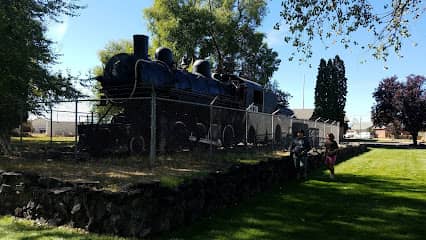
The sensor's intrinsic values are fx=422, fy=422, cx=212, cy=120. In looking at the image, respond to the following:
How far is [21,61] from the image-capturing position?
14281 mm

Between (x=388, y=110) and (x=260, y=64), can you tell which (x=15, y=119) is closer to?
(x=260, y=64)

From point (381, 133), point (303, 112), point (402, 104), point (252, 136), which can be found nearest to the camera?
point (252, 136)

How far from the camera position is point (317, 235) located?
7.24 m

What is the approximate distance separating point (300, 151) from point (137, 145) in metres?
5.18

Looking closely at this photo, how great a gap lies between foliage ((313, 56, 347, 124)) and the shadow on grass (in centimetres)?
4728

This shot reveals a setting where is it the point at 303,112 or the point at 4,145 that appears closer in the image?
the point at 4,145

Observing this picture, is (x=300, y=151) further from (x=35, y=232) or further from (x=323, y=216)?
(x=35, y=232)

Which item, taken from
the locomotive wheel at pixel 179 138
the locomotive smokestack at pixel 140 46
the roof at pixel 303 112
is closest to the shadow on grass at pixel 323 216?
the locomotive wheel at pixel 179 138

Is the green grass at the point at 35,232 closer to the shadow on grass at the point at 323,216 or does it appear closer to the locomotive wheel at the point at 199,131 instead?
the shadow on grass at the point at 323,216

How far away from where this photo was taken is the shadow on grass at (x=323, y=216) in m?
7.33

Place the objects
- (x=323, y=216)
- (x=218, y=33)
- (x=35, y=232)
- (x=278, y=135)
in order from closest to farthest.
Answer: (x=35, y=232)
(x=323, y=216)
(x=278, y=135)
(x=218, y=33)

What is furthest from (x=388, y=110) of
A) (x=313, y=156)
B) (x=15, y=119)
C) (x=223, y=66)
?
(x=15, y=119)

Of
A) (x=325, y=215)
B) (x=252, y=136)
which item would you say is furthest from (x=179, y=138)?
(x=325, y=215)

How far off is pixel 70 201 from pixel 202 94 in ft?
28.4
